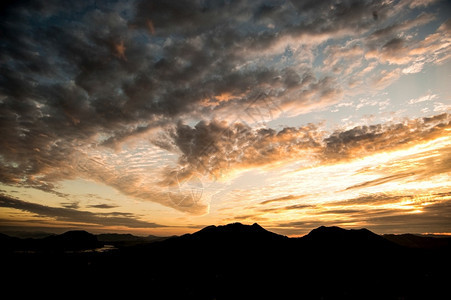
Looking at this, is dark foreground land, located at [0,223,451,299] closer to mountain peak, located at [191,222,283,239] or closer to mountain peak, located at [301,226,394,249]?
mountain peak, located at [301,226,394,249]

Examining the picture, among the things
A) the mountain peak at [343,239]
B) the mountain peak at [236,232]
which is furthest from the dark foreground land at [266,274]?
the mountain peak at [236,232]

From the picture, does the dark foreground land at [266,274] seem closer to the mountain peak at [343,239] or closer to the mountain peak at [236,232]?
the mountain peak at [343,239]

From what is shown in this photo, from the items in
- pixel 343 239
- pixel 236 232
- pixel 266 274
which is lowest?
pixel 266 274

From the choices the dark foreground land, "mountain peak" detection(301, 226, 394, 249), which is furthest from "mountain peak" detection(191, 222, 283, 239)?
"mountain peak" detection(301, 226, 394, 249)

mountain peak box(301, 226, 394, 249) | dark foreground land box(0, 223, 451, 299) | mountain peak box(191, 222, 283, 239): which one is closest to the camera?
dark foreground land box(0, 223, 451, 299)

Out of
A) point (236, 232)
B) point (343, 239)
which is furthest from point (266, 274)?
point (343, 239)

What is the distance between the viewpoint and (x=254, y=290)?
61.8 metres

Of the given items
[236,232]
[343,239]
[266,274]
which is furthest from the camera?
[236,232]

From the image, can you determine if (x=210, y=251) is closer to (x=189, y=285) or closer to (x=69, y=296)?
(x=189, y=285)

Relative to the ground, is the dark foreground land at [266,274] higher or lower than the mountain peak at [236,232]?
lower

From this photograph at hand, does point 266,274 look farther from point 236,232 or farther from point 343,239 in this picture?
point 343,239

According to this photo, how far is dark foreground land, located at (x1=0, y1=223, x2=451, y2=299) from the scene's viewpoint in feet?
185

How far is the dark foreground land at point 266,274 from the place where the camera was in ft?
185

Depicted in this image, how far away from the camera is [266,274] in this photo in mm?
78375
